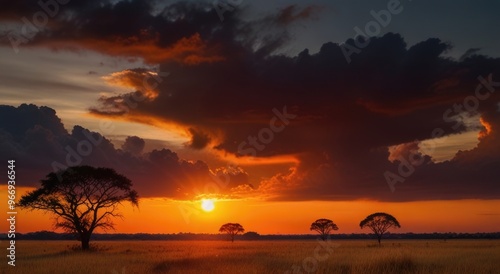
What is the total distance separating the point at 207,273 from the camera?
25.3m

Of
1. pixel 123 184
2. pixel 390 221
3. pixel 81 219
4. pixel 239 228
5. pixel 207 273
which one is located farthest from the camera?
pixel 239 228

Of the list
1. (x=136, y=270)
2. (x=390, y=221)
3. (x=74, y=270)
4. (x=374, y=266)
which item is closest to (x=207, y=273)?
(x=136, y=270)

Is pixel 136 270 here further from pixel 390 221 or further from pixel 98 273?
pixel 390 221

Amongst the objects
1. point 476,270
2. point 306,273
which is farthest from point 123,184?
point 476,270

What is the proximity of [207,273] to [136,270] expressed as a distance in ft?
14.1

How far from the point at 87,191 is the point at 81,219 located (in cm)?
291

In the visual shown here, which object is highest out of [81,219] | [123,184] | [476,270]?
[123,184]

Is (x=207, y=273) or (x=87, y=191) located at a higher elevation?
(x=87, y=191)

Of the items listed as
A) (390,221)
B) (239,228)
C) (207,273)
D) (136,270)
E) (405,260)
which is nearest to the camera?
(207,273)

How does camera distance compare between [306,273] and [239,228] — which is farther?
[239,228]

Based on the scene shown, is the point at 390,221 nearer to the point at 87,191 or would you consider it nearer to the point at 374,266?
the point at 87,191

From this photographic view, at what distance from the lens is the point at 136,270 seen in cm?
2725

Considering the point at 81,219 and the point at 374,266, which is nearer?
the point at 374,266

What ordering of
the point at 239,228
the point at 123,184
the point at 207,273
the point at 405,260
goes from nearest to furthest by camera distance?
the point at 207,273 < the point at 405,260 < the point at 123,184 < the point at 239,228
